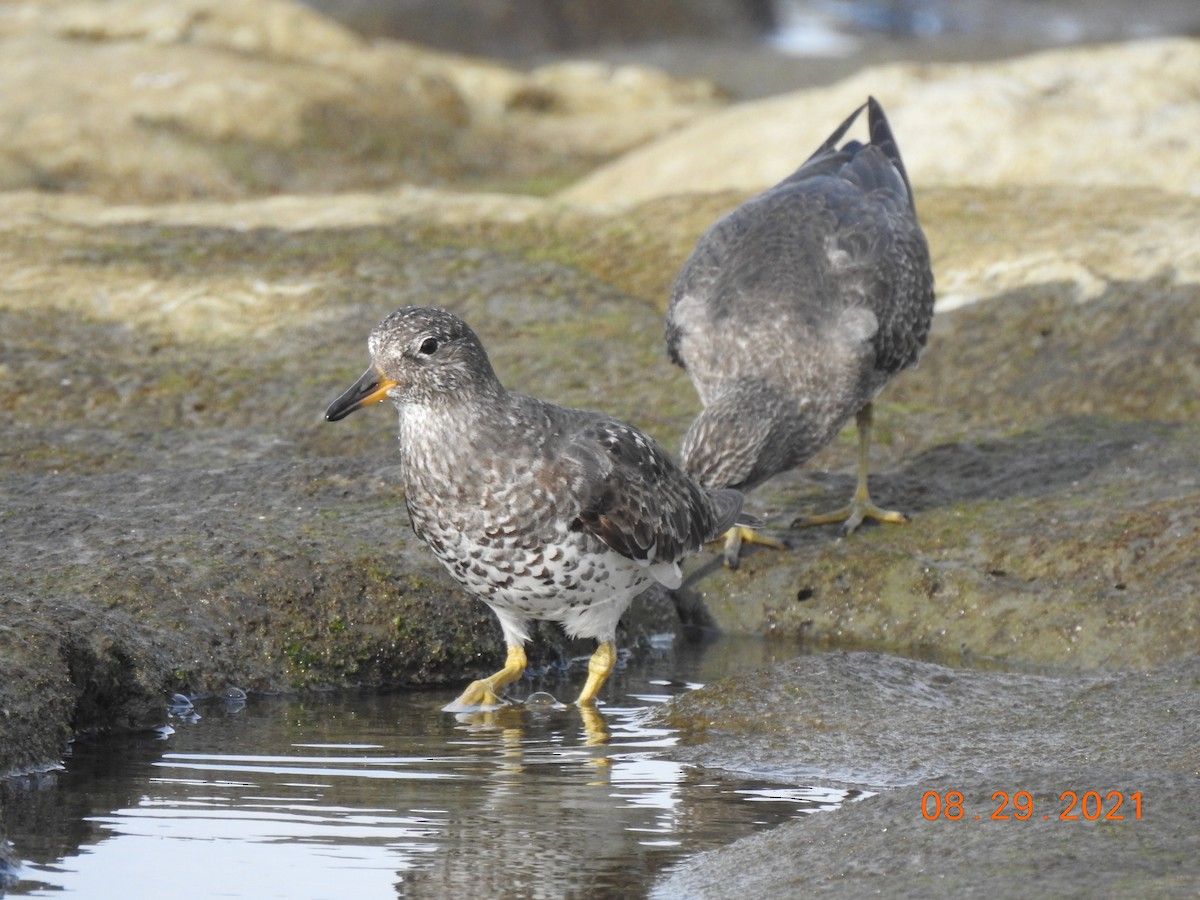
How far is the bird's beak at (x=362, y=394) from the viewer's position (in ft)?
26.1

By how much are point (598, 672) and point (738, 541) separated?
2151 mm

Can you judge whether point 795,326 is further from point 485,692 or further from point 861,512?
point 485,692

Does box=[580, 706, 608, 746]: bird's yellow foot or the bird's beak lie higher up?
the bird's beak

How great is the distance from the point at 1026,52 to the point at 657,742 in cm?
2950

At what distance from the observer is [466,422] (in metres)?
8.05

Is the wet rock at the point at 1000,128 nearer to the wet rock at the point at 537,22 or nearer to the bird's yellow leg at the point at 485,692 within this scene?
the bird's yellow leg at the point at 485,692

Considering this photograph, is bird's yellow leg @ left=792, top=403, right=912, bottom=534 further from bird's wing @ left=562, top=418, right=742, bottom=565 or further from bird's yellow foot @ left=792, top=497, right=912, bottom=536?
bird's wing @ left=562, top=418, right=742, bottom=565

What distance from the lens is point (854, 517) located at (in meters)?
10.9

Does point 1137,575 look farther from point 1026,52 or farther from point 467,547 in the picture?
point 1026,52

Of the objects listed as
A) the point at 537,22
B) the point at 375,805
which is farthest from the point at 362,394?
the point at 537,22

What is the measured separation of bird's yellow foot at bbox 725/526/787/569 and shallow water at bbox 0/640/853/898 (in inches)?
85.3

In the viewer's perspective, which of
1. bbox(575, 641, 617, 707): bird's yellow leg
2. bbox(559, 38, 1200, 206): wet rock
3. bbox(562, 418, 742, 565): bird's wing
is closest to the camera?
bbox(562, 418, 742, 565): bird's wing

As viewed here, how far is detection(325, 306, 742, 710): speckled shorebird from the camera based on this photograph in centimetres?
798

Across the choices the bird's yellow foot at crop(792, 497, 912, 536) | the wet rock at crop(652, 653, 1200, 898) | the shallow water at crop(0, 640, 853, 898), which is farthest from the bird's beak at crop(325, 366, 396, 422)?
the bird's yellow foot at crop(792, 497, 912, 536)
